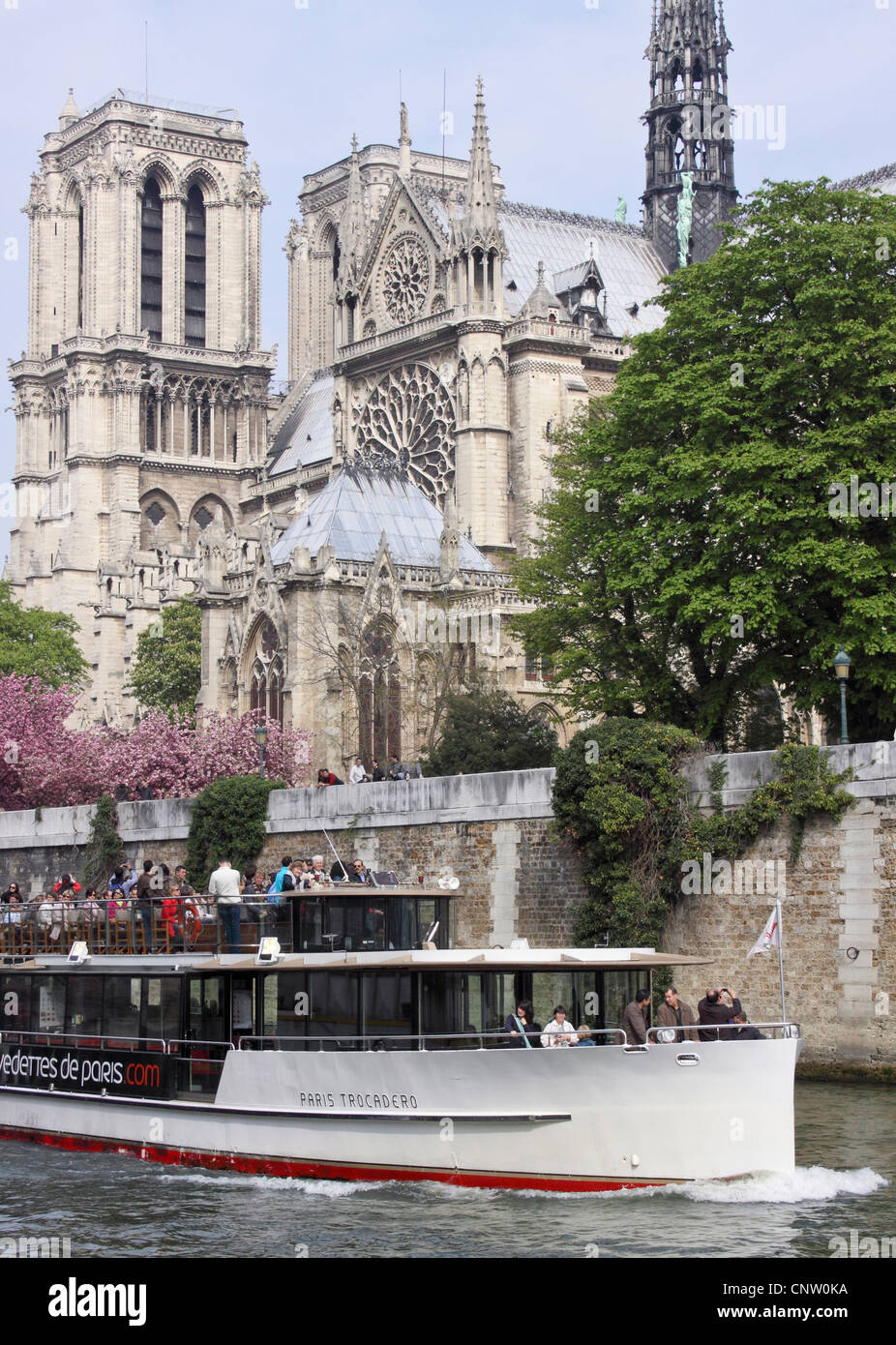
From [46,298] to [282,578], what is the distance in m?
50.2

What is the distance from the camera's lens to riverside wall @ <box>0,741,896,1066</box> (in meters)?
29.7

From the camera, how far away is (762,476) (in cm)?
3591

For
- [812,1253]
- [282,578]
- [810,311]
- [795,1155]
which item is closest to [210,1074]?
[795,1155]

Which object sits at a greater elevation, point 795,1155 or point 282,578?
point 282,578

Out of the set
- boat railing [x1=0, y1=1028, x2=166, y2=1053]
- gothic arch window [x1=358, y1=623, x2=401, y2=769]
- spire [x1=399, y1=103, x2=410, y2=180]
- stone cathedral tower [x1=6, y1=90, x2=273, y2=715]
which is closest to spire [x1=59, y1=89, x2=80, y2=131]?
stone cathedral tower [x1=6, y1=90, x2=273, y2=715]

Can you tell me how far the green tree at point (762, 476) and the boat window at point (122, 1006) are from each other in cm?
1269

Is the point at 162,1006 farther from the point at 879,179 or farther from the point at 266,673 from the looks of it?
the point at 879,179

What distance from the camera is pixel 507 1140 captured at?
2219 cm

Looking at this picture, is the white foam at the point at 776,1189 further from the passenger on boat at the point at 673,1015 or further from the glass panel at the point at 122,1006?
the glass panel at the point at 122,1006

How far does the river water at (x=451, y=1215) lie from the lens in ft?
64.0

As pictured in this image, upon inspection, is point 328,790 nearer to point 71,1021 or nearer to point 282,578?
point 71,1021

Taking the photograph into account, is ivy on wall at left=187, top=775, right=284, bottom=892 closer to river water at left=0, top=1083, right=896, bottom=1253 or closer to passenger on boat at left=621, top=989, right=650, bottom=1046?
river water at left=0, top=1083, right=896, bottom=1253

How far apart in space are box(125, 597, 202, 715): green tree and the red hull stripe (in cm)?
4735

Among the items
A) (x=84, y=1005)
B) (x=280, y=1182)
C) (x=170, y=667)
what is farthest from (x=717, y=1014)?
(x=170, y=667)
